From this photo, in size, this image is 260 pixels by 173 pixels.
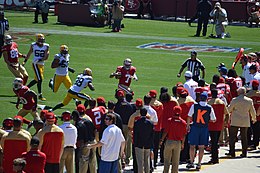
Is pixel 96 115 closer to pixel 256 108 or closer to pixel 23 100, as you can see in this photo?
pixel 23 100

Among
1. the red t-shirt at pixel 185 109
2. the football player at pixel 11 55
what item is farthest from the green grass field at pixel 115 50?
the red t-shirt at pixel 185 109

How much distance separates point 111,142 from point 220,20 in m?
26.3

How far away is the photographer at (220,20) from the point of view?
41.2 m

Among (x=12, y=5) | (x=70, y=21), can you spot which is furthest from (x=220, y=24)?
(x=12, y=5)

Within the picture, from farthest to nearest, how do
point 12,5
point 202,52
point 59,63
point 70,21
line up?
point 12,5 → point 70,21 → point 202,52 → point 59,63

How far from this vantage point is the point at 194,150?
18250 mm

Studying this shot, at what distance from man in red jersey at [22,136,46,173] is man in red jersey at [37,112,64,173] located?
1.30 m

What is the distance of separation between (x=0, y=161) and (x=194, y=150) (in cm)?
503

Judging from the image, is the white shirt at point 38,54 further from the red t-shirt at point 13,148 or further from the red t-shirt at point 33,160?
the red t-shirt at point 33,160

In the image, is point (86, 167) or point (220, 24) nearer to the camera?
point (86, 167)

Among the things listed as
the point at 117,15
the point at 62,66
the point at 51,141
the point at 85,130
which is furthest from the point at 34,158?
the point at 117,15

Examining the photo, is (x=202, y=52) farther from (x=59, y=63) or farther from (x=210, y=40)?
(x=59, y=63)

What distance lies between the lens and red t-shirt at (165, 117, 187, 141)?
17.0 meters

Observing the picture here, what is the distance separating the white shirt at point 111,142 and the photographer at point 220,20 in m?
26.1
